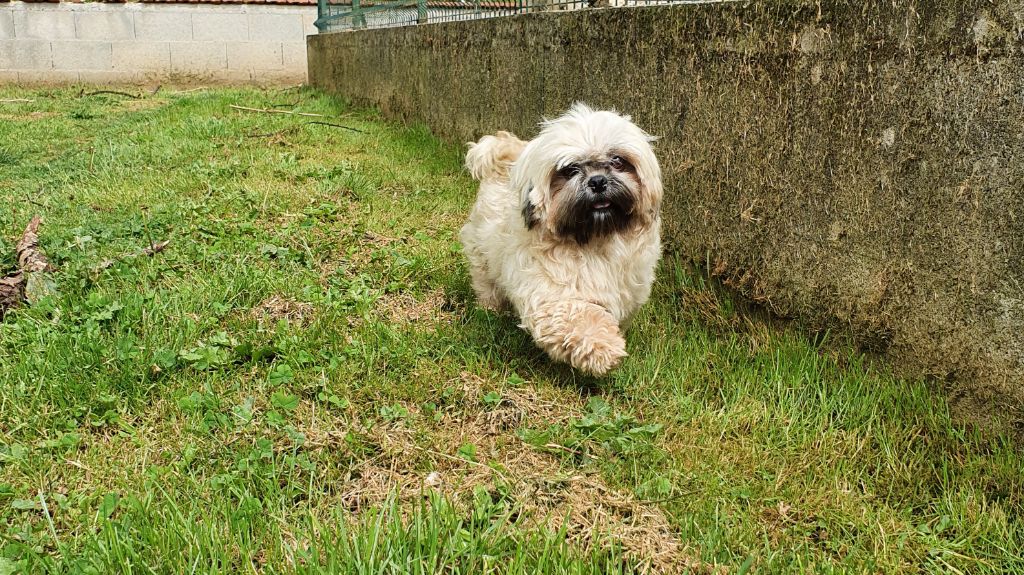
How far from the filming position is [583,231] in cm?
355

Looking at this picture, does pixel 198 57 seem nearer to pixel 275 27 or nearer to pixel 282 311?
pixel 275 27

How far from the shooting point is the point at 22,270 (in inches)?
164

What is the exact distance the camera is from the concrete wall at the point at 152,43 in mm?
14219

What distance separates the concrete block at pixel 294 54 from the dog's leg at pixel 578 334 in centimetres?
1345

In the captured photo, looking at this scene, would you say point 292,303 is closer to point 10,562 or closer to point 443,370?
point 443,370

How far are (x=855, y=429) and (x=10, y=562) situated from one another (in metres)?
2.83

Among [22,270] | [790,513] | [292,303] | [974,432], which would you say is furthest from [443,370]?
[22,270]

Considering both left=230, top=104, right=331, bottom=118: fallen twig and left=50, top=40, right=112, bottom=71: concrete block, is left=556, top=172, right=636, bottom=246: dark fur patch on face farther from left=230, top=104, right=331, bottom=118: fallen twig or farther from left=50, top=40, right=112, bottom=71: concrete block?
left=50, top=40, right=112, bottom=71: concrete block

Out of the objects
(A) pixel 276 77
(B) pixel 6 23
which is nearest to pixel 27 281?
(A) pixel 276 77

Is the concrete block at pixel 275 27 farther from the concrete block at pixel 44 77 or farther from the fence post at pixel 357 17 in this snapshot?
the fence post at pixel 357 17

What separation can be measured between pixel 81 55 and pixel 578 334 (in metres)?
14.7

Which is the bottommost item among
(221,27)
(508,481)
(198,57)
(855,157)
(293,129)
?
(508,481)

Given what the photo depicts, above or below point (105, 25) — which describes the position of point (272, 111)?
below

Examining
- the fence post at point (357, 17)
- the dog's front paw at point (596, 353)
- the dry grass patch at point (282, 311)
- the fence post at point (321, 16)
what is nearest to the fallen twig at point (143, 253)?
the dry grass patch at point (282, 311)
